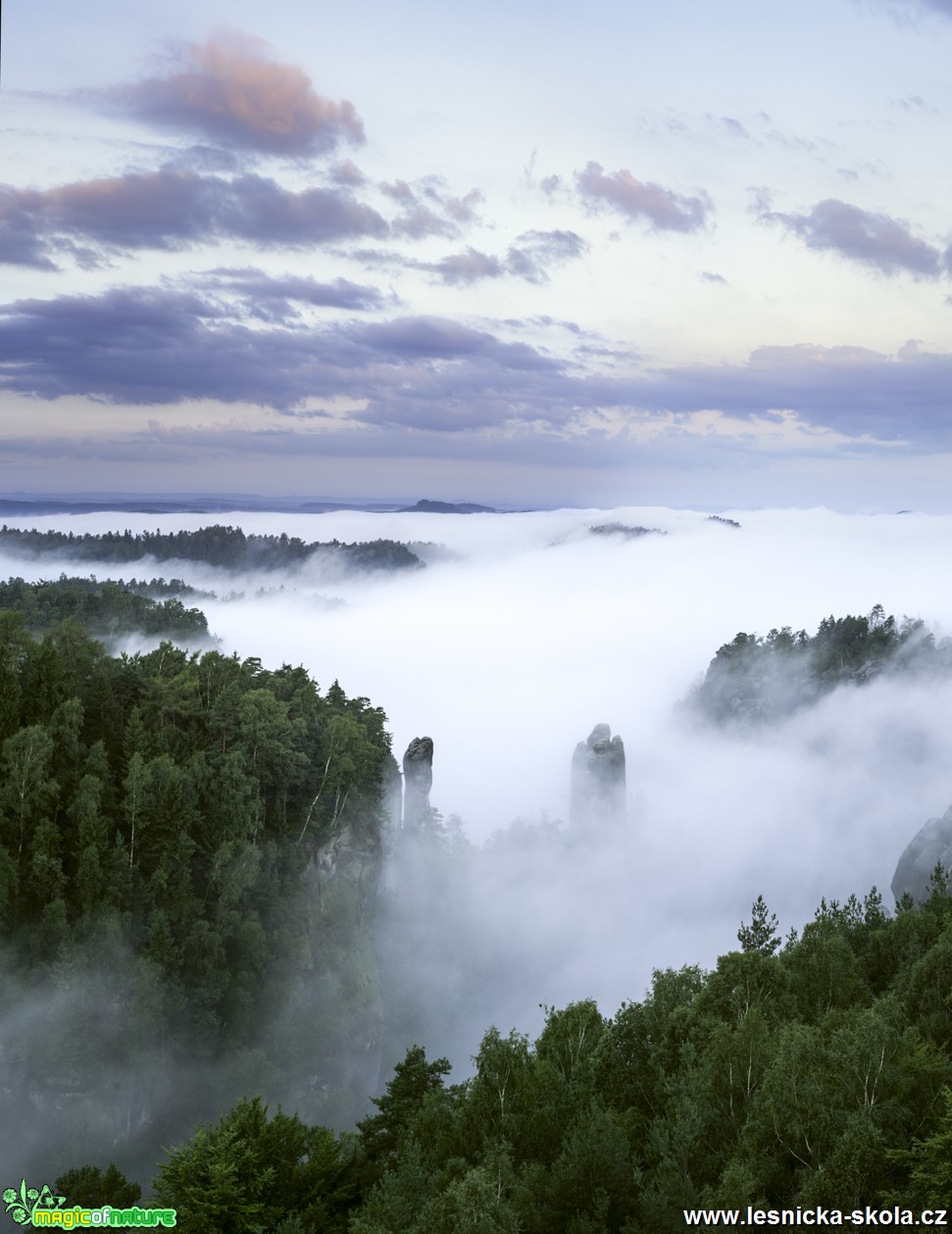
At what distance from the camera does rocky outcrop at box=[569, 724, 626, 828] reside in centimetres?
12300

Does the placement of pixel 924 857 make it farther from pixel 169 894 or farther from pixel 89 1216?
pixel 89 1216

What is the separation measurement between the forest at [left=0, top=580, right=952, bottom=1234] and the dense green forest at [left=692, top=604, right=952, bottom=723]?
9235 cm

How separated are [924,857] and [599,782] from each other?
51069mm

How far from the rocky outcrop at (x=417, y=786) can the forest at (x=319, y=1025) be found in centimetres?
1138

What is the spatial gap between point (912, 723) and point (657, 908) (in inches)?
2164

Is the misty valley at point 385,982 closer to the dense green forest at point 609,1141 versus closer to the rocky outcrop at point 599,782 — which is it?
the dense green forest at point 609,1141

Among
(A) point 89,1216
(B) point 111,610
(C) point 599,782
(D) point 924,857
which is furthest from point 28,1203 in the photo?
(C) point 599,782

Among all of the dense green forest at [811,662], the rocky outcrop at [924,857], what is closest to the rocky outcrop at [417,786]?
the rocky outcrop at [924,857]

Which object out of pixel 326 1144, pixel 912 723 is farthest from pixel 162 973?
pixel 912 723

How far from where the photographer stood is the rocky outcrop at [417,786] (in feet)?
304

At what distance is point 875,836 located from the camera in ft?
403

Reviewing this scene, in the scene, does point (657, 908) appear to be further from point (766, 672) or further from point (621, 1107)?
point (621, 1107)

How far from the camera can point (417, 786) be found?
3661 inches

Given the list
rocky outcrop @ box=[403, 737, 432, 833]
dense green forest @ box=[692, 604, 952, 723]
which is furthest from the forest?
dense green forest @ box=[692, 604, 952, 723]
